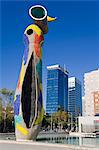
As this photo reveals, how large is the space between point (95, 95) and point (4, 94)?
51.0m

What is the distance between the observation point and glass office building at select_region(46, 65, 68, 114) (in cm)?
17950

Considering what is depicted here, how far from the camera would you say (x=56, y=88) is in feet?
600

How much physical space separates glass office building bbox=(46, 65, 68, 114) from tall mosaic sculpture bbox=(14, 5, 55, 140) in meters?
148

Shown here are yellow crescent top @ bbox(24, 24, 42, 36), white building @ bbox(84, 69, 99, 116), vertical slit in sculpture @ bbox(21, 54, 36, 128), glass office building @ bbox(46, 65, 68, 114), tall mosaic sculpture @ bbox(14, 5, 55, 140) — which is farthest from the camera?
glass office building @ bbox(46, 65, 68, 114)

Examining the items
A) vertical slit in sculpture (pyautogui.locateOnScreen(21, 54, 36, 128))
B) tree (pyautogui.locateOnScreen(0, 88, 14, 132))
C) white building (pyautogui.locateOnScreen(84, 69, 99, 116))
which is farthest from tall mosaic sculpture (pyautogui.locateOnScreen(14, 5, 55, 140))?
white building (pyautogui.locateOnScreen(84, 69, 99, 116))

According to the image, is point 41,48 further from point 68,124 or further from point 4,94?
point 68,124

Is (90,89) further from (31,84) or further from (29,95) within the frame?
(29,95)

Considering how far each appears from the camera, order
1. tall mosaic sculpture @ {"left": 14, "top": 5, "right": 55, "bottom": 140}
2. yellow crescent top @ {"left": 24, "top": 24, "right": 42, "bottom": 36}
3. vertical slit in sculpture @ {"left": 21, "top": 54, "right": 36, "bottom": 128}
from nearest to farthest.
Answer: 1. tall mosaic sculpture @ {"left": 14, "top": 5, "right": 55, "bottom": 140}
2. vertical slit in sculpture @ {"left": 21, "top": 54, "right": 36, "bottom": 128}
3. yellow crescent top @ {"left": 24, "top": 24, "right": 42, "bottom": 36}

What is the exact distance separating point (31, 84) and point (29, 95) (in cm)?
115

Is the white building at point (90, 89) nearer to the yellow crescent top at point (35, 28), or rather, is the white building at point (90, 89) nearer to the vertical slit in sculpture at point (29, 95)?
the yellow crescent top at point (35, 28)

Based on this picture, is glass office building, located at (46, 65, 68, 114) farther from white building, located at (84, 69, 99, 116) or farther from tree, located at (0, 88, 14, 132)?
tree, located at (0, 88, 14, 132)

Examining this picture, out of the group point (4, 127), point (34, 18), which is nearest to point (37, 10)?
point (34, 18)

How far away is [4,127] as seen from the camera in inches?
2356

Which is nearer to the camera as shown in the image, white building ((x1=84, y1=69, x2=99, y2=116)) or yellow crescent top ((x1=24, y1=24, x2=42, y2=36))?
yellow crescent top ((x1=24, y1=24, x2=42, y2=36))
